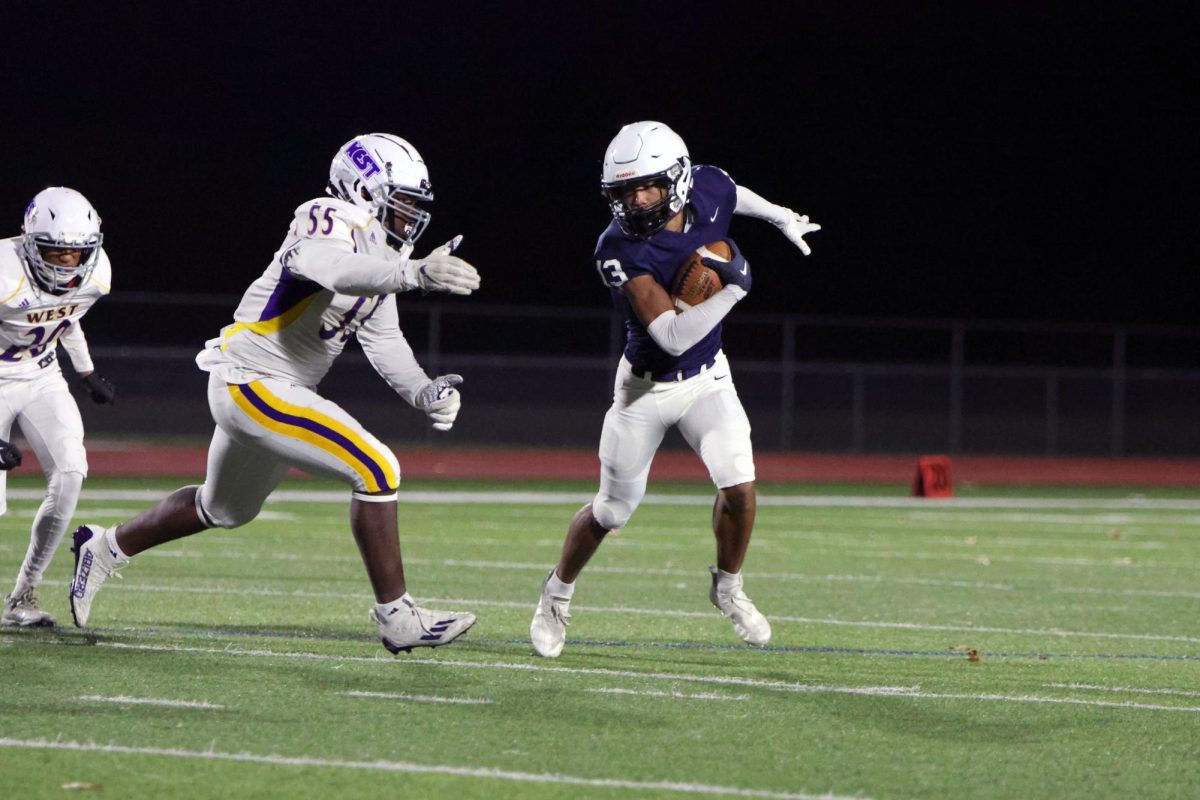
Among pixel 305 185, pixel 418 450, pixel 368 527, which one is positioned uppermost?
pixel 305 185

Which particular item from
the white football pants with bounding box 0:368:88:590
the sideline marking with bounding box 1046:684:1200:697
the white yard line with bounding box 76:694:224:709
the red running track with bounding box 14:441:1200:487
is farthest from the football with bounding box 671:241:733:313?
the red running track with bounding box 14:441:1200:487

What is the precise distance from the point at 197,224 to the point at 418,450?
1272 cm

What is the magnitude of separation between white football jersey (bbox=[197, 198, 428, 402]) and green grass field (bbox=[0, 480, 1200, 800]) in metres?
1.03

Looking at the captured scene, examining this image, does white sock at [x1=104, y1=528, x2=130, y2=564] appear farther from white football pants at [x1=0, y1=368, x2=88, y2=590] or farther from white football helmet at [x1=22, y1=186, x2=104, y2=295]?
white football helmet at [x1=22, y1=186, x2=104, y2=295]

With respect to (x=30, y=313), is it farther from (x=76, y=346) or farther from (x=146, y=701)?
(x=146, y=701)

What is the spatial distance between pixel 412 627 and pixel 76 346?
2.56 metres

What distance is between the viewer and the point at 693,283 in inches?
262

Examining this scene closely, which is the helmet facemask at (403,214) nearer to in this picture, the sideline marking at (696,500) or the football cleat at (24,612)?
the football cleat at (24,612)

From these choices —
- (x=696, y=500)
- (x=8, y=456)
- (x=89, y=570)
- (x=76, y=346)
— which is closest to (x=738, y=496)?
(x=89, y=570)

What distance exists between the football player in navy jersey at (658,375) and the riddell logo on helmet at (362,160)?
2.88 feet

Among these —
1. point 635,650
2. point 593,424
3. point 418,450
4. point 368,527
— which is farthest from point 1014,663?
point 593,424

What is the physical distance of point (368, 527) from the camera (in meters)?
6.18

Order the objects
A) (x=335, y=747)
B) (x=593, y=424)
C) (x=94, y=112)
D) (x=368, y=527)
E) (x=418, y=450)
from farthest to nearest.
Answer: (x=94, y=112) < (x=593, y=424) < (x=418, y=450) < (x=368, y=527) < (x=335, y=747)

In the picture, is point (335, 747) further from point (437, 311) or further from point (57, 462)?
point (437, 311)
